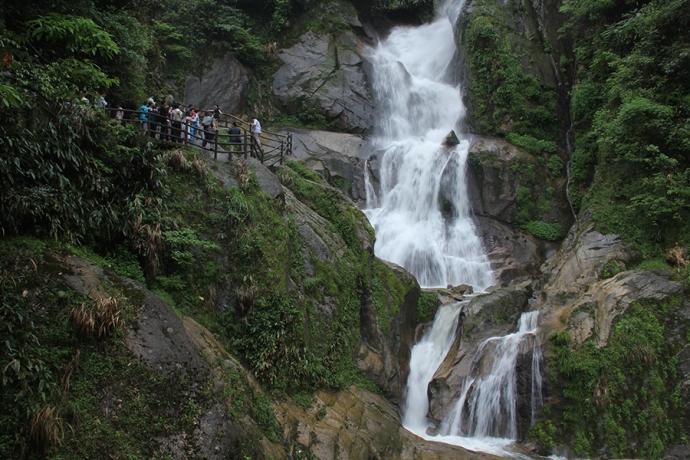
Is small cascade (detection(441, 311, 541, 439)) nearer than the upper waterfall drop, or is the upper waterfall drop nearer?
small cascade (detection(441, 311, 541, 439))

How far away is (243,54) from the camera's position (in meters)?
28.1

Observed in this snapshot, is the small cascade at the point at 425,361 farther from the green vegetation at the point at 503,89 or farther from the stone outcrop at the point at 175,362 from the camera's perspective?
the green vegetation at the point at 503,89

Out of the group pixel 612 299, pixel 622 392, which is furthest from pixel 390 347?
pixel 612 299

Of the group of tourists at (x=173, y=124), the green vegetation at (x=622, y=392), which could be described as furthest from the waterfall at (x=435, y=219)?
the group of tourists at (x=173, y=124)

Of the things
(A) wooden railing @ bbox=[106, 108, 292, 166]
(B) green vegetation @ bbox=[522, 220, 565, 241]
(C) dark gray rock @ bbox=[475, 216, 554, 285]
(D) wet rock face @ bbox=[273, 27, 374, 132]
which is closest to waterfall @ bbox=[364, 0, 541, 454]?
(C) dark gray rock @ bbox=[475, 216, 554, 285]

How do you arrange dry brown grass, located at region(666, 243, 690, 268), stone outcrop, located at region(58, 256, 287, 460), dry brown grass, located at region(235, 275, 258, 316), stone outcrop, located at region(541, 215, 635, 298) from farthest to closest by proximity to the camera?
stone outcrop, located at region(541, 215, 635, 298) → dry brown grass, located at region(666, 243, 690, 268) → dry brown grass, located at region(235, 275, 258, 316) → stone outcrop, located at region(58, 256, 287, 460)

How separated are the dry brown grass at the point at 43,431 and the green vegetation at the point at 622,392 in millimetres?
10916

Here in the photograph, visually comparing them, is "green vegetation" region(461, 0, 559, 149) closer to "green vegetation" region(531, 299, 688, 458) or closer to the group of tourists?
"green vegetation" region(531, 299, 688, 458)

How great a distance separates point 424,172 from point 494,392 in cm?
1239

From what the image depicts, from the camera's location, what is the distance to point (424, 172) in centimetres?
2372

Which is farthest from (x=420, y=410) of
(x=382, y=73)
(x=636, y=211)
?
(x=382, y=73)

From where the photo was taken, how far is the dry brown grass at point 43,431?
18.9 feet

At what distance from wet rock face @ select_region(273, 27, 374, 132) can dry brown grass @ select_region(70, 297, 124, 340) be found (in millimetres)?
21024

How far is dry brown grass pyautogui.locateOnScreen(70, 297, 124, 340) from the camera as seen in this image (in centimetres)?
681
